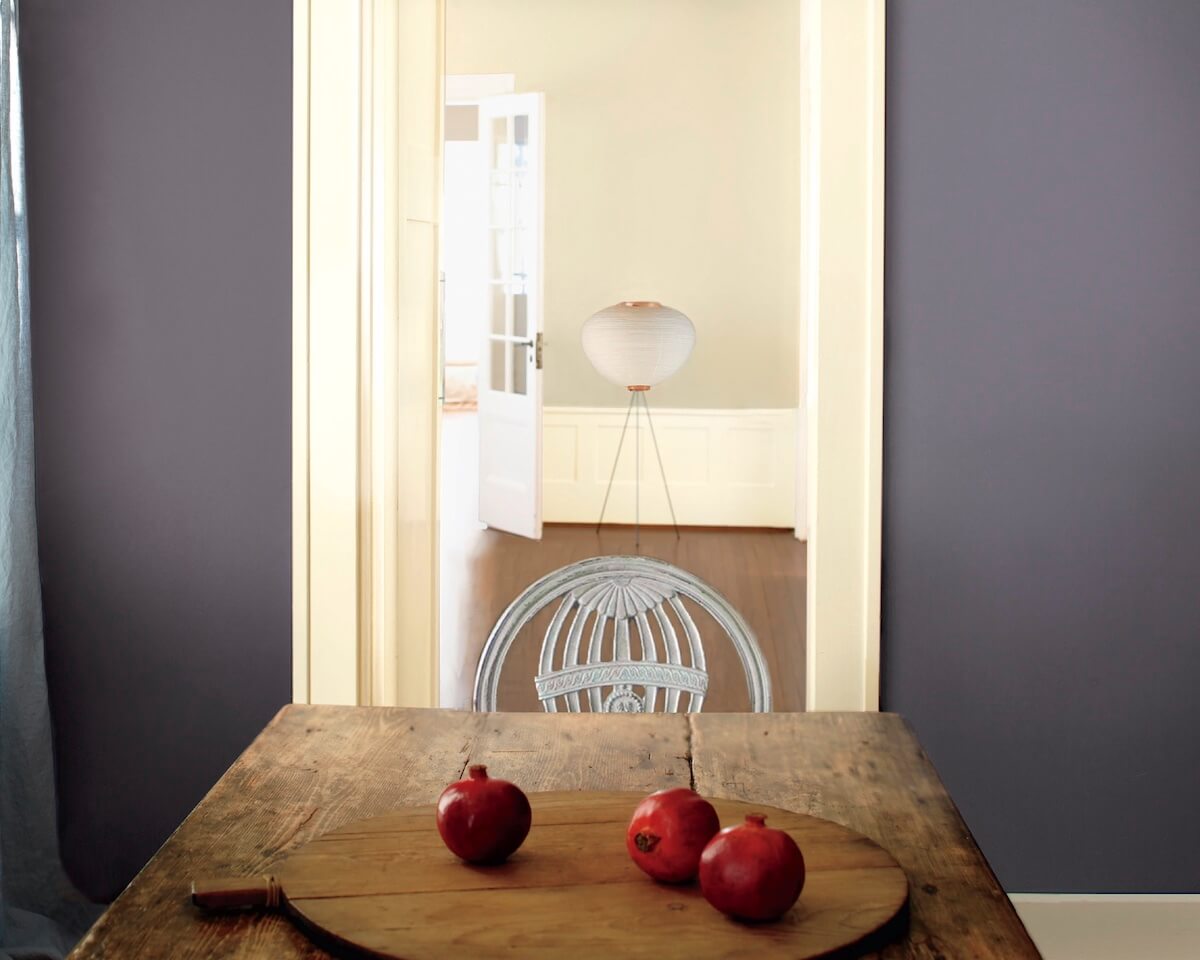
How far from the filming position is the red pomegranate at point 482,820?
4.27ft

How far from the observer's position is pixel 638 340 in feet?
20.1

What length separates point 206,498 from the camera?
2.88 metres

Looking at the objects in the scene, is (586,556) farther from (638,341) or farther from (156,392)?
(156,392)

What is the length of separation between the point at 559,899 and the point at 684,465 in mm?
6311

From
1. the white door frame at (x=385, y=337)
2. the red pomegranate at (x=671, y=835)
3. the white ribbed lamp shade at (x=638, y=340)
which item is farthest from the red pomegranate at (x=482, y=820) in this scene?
the white ribbed lamp shade at (x=638, y=340)

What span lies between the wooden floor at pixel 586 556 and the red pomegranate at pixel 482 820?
2476 mm

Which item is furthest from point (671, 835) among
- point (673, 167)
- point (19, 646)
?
point (673, 167)

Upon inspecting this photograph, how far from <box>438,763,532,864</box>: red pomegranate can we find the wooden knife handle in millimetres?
175

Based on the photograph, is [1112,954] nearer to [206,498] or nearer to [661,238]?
[206,498]

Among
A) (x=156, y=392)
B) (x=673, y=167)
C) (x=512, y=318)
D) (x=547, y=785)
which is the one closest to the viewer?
(x=547, y=785)

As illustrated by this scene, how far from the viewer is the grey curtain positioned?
8.70ft

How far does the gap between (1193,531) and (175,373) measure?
7.34 feet

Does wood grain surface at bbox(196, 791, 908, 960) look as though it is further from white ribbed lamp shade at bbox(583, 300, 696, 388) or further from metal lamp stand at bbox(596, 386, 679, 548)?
metal lamp stand at bbox(596, 386, 679, 548)

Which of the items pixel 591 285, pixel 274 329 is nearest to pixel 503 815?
pixel 274 329
